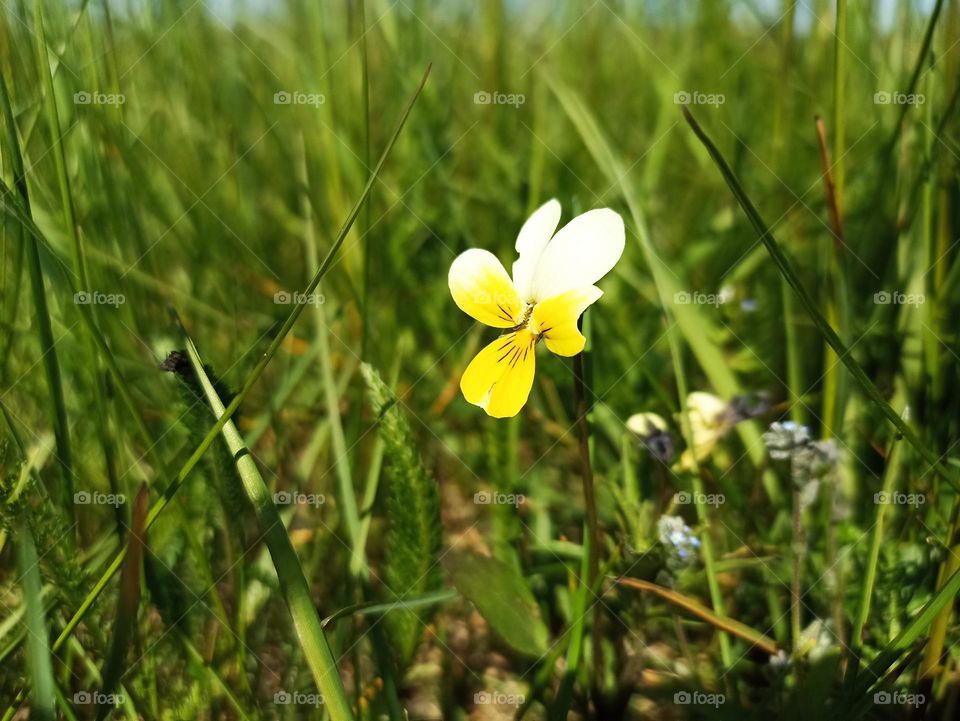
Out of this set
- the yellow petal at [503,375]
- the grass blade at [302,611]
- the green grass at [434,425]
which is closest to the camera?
the grass blade at [302,611]

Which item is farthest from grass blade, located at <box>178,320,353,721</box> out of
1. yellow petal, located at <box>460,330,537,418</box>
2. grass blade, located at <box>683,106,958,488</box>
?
grass blade, located at <box>683,106,958,488</box>

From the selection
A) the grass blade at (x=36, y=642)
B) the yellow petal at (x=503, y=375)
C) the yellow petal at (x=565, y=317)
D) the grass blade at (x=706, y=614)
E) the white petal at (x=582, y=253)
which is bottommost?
the grass blade at (x=706, y=614)

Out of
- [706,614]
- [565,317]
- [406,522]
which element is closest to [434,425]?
[406,522]

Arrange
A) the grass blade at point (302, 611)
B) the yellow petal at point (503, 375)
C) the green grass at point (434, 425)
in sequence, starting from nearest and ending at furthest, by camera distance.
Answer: the grass blade at point (302, 611)
the yellow petal at point (503, 375)
the green grass at point (434, 425)

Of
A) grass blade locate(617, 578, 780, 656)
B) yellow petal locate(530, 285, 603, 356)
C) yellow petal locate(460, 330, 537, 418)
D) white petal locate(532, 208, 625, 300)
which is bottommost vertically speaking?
grass blade locate(617, 578, 780, 656)

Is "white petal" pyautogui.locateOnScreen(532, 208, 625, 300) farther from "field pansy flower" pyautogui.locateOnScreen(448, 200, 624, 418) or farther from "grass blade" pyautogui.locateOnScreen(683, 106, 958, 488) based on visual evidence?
"grass blade" pyautogui.locateOnScreen(683, 106, 958, 488)

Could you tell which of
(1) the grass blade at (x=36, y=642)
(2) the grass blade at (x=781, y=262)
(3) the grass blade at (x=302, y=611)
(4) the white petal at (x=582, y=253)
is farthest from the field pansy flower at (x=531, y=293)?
(1) the grass blade at (x=36, y=642)

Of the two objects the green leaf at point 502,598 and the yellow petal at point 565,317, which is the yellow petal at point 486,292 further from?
the green leaf at point 502,598
